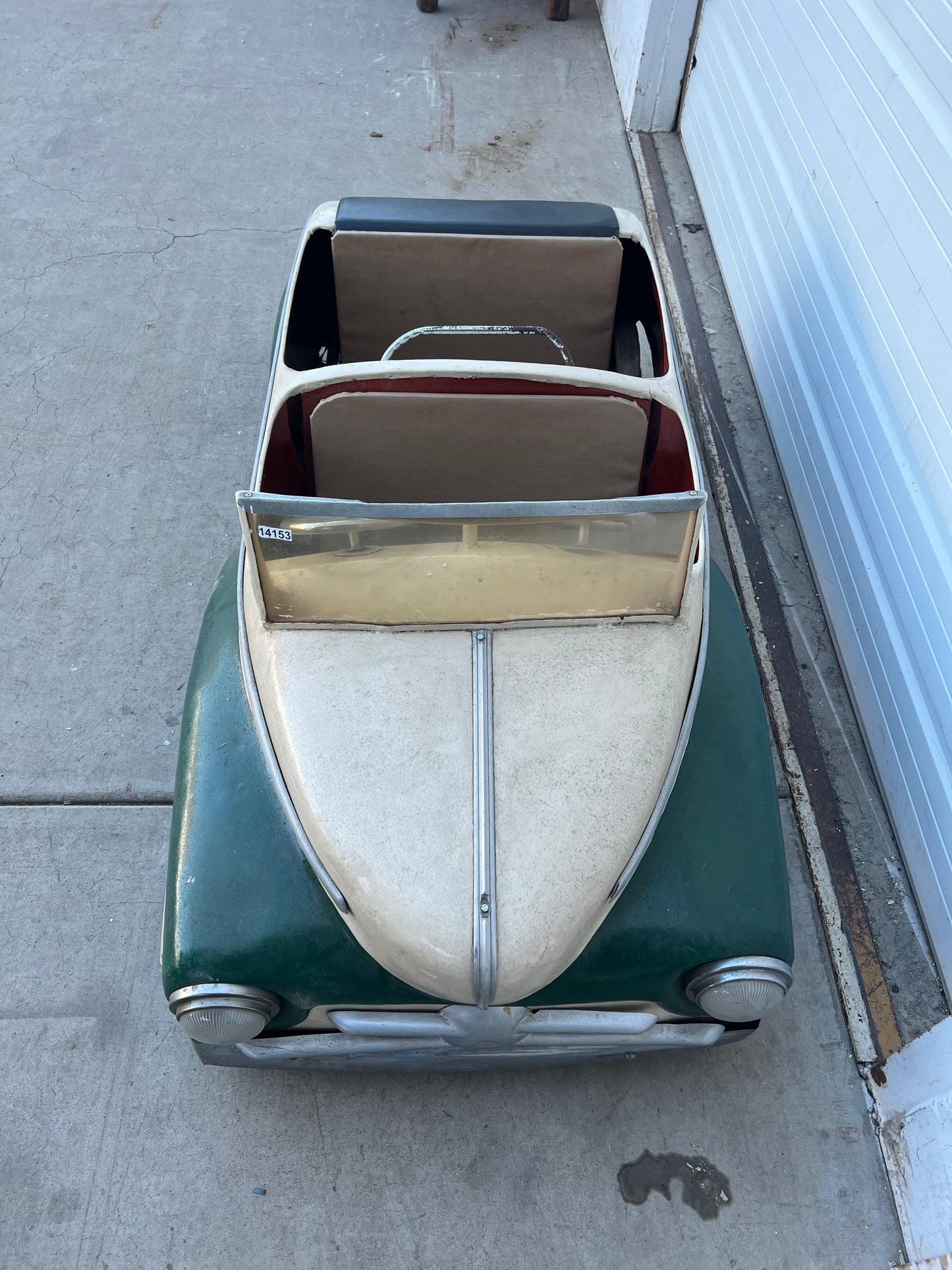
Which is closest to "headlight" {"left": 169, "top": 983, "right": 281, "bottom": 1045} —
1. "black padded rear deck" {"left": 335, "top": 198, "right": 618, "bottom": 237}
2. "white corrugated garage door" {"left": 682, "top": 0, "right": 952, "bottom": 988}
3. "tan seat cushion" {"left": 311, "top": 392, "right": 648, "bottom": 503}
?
"tan seat cushion" {"left": 311, "top": 392, "right": 648, "bottom": 503}

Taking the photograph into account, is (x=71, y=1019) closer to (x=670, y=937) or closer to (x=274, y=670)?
(x=274, y=670)

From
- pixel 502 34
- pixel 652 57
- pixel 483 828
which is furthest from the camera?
pixel 502 34

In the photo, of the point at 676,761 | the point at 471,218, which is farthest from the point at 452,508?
the point at 471,218

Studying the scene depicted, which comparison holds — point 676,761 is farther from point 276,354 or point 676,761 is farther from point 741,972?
point 276,354

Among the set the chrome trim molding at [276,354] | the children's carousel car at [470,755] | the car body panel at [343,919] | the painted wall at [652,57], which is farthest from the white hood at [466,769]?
the painted wall at [652,57]

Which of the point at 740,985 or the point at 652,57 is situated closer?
the point at 740,985

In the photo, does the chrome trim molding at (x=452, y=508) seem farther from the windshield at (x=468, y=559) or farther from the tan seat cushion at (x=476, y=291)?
the tan seat cushion at (x=476, y=291)

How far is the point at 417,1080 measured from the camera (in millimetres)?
2645

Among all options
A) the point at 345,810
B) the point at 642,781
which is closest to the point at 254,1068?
the point at 345,810

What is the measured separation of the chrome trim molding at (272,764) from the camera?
217cm

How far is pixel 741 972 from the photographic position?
7.09ft

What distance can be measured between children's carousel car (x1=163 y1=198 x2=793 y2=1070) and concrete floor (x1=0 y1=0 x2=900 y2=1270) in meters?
0.36

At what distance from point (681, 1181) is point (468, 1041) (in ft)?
2.71

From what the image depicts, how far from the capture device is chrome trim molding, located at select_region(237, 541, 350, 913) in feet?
7.12
